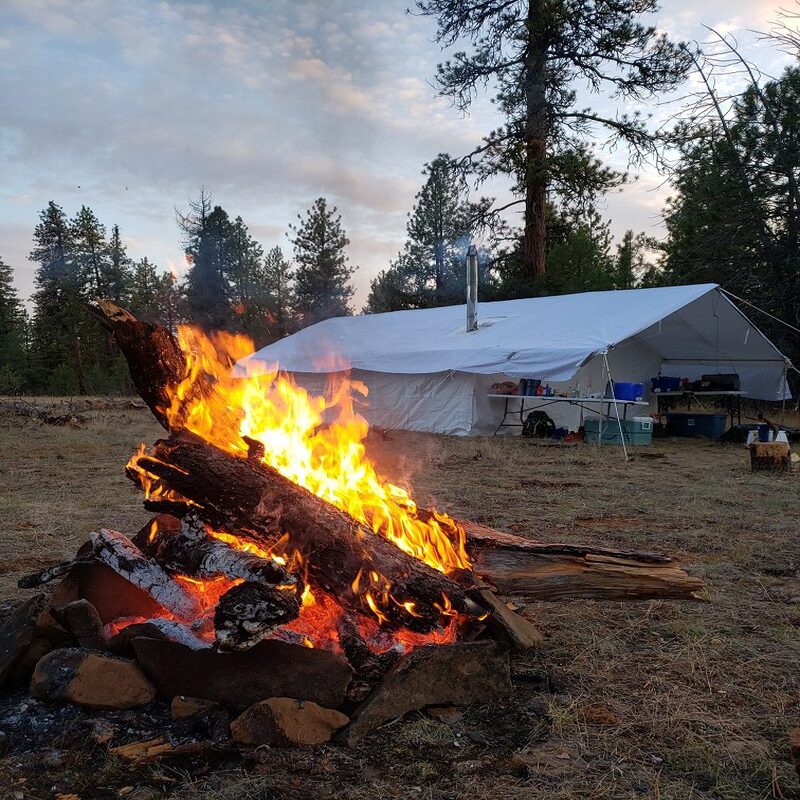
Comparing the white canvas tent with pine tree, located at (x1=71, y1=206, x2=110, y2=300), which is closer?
the white canvas tent

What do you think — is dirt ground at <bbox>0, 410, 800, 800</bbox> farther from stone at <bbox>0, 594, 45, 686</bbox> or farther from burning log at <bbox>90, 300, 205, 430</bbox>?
burning log at <bbox>90, 300, 205, 430</bbox>

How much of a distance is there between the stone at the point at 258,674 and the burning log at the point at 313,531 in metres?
0.44

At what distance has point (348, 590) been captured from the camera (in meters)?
3.09

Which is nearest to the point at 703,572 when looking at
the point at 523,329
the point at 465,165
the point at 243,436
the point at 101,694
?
the point at 243,436

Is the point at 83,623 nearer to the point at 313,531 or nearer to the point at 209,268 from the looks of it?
the point at 313,531

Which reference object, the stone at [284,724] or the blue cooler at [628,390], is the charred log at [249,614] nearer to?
the stone at [284,724]

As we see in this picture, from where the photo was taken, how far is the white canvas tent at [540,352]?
43.3ft

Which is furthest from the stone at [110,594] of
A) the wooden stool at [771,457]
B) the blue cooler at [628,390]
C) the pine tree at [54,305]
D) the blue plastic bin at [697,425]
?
the pine tree at [54,305]

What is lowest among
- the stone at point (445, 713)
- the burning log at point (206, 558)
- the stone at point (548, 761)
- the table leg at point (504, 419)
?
the stone at point (548, 761)

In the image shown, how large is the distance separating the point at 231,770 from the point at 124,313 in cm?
230

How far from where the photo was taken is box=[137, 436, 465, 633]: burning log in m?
3.07

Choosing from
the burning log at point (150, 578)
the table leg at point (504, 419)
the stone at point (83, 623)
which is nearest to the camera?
the stone at point (83, 623)

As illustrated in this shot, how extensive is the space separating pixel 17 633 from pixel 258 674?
1191 mm

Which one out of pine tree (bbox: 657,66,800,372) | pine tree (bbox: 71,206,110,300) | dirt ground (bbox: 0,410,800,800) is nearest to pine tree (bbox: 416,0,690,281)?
pine tree (bbox: 657,66,800,372)
